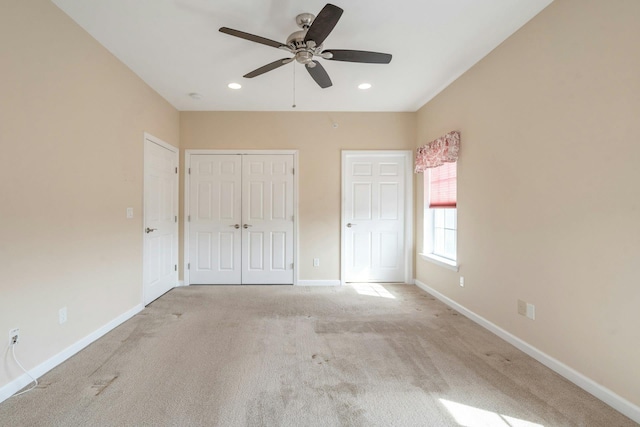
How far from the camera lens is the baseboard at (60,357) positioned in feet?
5.62

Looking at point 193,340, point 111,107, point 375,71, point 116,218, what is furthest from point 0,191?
point 375,71

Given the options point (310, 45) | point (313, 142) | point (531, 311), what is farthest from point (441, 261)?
point (310, 45)

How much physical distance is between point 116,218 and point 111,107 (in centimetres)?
109

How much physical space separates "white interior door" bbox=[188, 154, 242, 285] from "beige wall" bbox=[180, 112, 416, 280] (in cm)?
29

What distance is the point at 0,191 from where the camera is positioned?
1671 millimetres

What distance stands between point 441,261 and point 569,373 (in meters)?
1.71

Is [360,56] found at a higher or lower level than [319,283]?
higher

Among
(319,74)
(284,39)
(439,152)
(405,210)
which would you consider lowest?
(405,210)

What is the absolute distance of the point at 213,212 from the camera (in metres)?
4.23

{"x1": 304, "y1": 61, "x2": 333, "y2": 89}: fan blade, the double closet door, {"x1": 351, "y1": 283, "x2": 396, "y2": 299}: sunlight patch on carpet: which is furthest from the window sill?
{"x1": 304, "y1": 61, "x2": 333, "y2": 89}: fan blade

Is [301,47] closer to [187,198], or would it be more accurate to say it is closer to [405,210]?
[405,210]

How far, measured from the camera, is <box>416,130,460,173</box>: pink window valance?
3139 mm

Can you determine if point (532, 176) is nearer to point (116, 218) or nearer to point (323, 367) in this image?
point (323, 367)

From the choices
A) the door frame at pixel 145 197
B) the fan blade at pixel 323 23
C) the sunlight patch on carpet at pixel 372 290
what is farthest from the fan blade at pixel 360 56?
the sunlight patch on carpet at pixel 372 290
